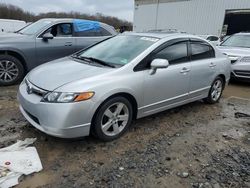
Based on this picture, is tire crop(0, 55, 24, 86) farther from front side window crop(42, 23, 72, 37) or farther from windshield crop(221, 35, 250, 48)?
windshield crop(221, 35, 250, 48)

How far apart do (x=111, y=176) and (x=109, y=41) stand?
8.57 feet

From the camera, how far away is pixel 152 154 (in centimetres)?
340

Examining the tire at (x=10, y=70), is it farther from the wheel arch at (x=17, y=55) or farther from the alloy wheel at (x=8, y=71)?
the wheel arch at (x=17, y=55)

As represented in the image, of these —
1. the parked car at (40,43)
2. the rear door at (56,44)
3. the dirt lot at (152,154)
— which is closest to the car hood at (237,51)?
the dirt lot at (152,154)

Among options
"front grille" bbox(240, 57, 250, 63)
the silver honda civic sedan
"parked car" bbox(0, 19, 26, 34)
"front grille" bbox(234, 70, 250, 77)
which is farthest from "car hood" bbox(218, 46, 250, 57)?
"parked car" bbox(0, 19, 26, 34)

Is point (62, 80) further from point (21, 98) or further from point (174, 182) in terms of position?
point (174, 182)

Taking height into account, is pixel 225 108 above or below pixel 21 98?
below

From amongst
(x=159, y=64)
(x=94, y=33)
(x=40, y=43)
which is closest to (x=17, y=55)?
(x=40, y=43)

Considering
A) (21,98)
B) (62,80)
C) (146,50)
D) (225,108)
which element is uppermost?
(146,50)

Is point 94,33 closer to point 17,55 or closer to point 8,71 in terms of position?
→ point 17,55

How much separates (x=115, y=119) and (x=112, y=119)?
0.06 metres

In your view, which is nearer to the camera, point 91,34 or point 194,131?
point 194,131

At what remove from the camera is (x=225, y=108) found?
5461 mm

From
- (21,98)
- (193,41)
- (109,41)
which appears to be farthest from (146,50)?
(21,98)
